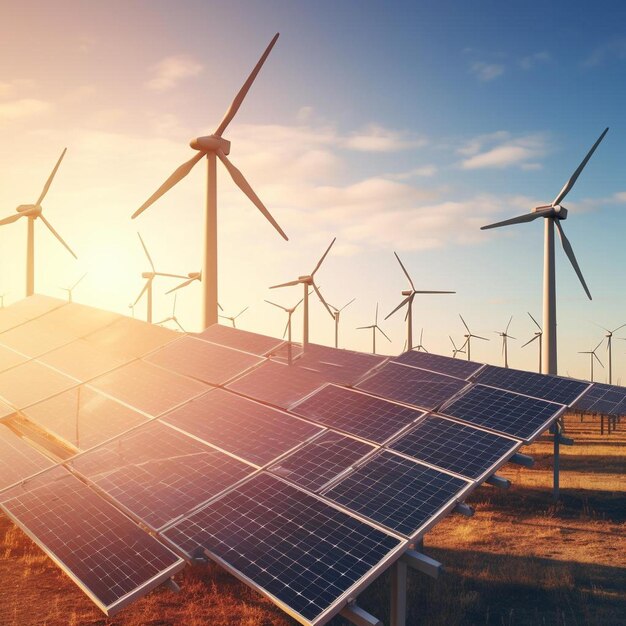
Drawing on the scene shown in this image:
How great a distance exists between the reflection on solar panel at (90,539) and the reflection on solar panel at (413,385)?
1111 centimetres

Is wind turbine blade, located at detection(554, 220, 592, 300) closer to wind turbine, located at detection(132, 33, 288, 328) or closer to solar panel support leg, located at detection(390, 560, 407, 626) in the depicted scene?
wind turbine, located at detection(132, 33, 288, 328)

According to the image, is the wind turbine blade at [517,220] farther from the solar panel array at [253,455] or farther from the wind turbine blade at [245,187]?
the solar panel array at [253,455]

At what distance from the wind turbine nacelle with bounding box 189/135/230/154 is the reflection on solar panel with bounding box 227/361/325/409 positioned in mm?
21919

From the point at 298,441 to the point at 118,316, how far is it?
72.4 feet

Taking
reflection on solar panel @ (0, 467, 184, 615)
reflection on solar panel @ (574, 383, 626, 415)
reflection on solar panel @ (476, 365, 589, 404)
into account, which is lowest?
reflection on solar panel @ (574, 383, 626, 415)

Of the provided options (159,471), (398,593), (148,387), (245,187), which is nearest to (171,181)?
(245,187)

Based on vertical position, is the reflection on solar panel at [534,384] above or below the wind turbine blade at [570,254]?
below

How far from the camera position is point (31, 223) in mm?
58625

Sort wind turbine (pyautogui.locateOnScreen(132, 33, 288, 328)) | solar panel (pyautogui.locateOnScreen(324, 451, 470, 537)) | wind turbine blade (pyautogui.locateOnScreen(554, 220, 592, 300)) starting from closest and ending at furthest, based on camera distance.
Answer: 1. solar panel (pyautogui.locateOnScreen(324, 451, 470, 537))
2. wind turbine (pyautogui.locateOnScreen(132, 33, 288, 328))
3. wind turbine blade (pyautogui.locateOnScreen(554, 220, 592, 300))

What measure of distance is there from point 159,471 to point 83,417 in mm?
6375

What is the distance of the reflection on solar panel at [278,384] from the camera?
2145 cm

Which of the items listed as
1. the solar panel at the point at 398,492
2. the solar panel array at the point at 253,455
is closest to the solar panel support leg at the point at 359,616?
the solar panel array at the point at 253,455

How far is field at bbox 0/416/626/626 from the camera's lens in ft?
56.7

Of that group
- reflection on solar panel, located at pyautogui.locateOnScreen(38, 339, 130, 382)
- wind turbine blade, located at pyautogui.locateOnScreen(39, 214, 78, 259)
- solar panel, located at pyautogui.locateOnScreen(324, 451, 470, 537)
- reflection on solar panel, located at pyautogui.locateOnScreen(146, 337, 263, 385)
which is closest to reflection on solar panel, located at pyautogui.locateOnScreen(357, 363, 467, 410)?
solar panel, located at pyautogui.locateOnScreen(324, 451, 470, 537)
